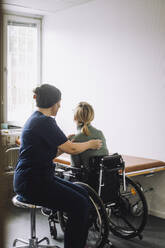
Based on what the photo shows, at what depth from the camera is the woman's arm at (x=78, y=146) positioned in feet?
7.66

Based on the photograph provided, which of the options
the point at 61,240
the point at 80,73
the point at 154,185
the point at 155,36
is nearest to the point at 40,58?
the point at 80,73

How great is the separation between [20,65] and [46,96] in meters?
2.70

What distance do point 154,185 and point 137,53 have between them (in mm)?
1443

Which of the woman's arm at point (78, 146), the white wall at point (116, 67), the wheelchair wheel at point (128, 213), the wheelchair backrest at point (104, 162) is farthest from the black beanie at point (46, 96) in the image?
the white wall at point (116, 67)

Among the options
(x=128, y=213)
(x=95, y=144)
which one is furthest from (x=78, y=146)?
(x=128, y=213)

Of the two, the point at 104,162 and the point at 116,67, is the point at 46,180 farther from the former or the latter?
the point at 116,67

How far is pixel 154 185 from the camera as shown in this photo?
3.64m

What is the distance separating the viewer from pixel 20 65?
4.88m

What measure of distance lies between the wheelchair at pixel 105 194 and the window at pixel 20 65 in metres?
2.20

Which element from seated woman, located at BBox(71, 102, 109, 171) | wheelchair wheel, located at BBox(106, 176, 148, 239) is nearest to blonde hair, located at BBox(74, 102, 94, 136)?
seated woman, located at BBox(71, 102, 109, 171)

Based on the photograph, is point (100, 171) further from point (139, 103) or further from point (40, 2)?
point (40, 2)

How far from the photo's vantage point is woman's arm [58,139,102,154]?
2335 mm

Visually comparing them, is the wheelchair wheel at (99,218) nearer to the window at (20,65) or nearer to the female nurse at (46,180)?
the female nurse at (46,180)

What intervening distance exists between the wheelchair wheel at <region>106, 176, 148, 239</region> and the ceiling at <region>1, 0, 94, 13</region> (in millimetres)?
2474
